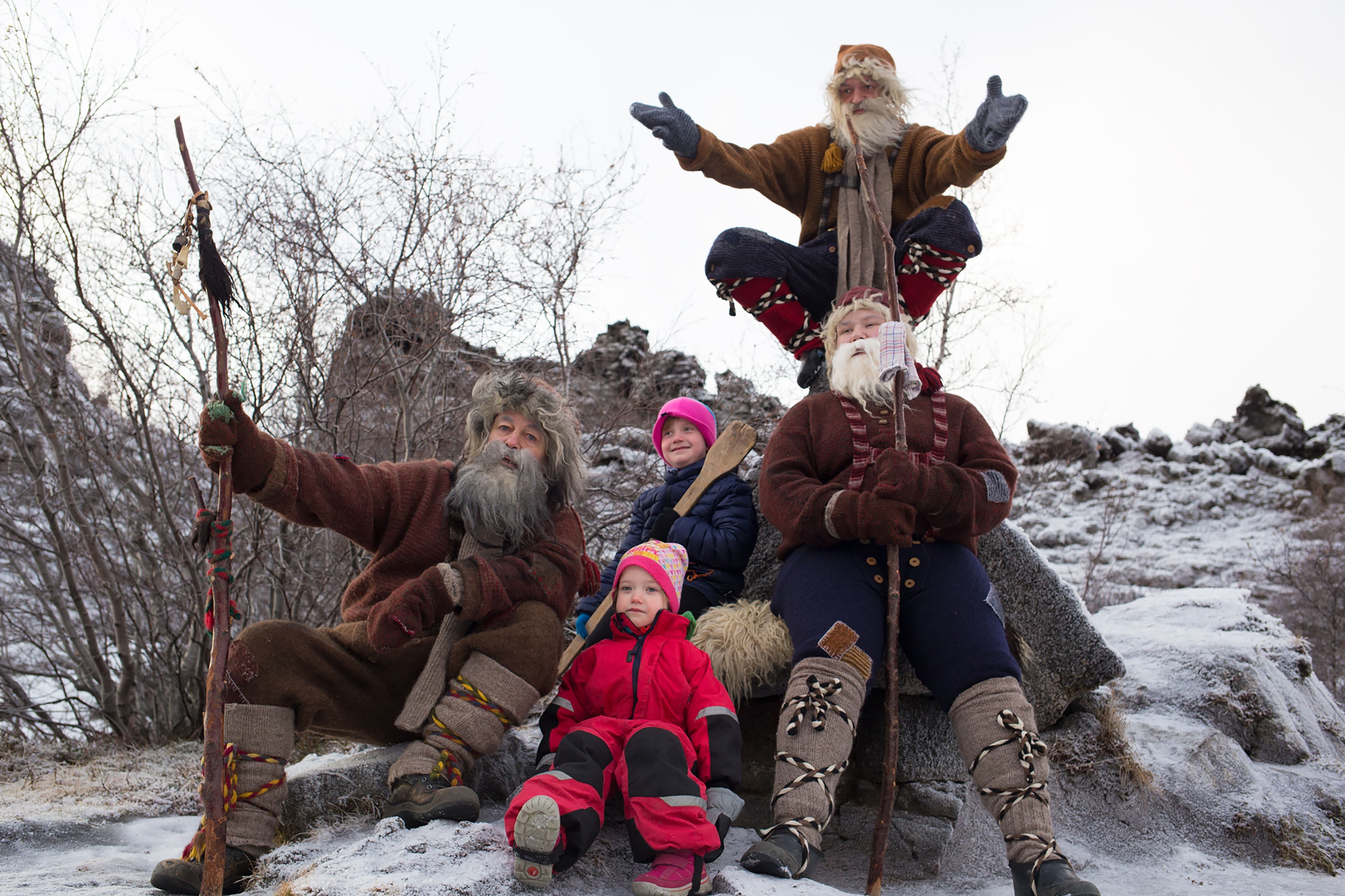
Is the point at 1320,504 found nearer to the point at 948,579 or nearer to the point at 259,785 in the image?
the point at 948,579

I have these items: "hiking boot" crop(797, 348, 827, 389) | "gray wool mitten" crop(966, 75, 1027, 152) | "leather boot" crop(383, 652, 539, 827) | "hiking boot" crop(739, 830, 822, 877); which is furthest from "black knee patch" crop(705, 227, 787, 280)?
"hiking boot" crop(739, 830, 822, 877)

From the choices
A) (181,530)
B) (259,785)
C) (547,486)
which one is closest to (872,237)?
(547,486)

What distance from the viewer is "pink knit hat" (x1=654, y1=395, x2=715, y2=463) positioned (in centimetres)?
353

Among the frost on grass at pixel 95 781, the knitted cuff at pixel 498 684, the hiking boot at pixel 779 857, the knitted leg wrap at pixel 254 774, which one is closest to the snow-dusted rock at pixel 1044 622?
the hiking boot at pixel 779 857

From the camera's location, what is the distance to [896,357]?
2506mm

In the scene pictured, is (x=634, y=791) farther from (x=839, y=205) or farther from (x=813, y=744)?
(x=839, y=205)

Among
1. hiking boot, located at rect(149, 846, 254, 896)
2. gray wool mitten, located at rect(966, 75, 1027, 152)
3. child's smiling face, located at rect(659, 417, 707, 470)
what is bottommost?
hiking boot, located at rect(149, 846, 254, 896)

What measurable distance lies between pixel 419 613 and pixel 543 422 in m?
0.86

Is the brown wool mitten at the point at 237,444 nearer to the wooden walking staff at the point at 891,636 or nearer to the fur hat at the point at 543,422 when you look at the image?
the fur hat at the point at 543,422

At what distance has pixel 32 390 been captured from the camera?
4516 millimetres

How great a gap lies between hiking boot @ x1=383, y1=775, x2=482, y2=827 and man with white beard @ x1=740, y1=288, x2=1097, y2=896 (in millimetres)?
749

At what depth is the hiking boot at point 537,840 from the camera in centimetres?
175

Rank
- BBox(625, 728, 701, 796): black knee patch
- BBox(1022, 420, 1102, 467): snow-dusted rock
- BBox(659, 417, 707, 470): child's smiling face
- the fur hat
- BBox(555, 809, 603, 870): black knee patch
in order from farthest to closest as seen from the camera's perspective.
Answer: BBox(1022, 420, 1102, 467): snow-dusted rock < BBox(659, 417, 707, 470): child's smiling face < the fur hat < BBox(625, 728, 701, 796): black knee patch < BBox(555, 809, 603, 870): black knee patch

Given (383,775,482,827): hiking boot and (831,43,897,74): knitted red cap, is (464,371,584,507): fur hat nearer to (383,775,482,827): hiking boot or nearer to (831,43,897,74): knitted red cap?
(383,775,482,827): hiking boot
